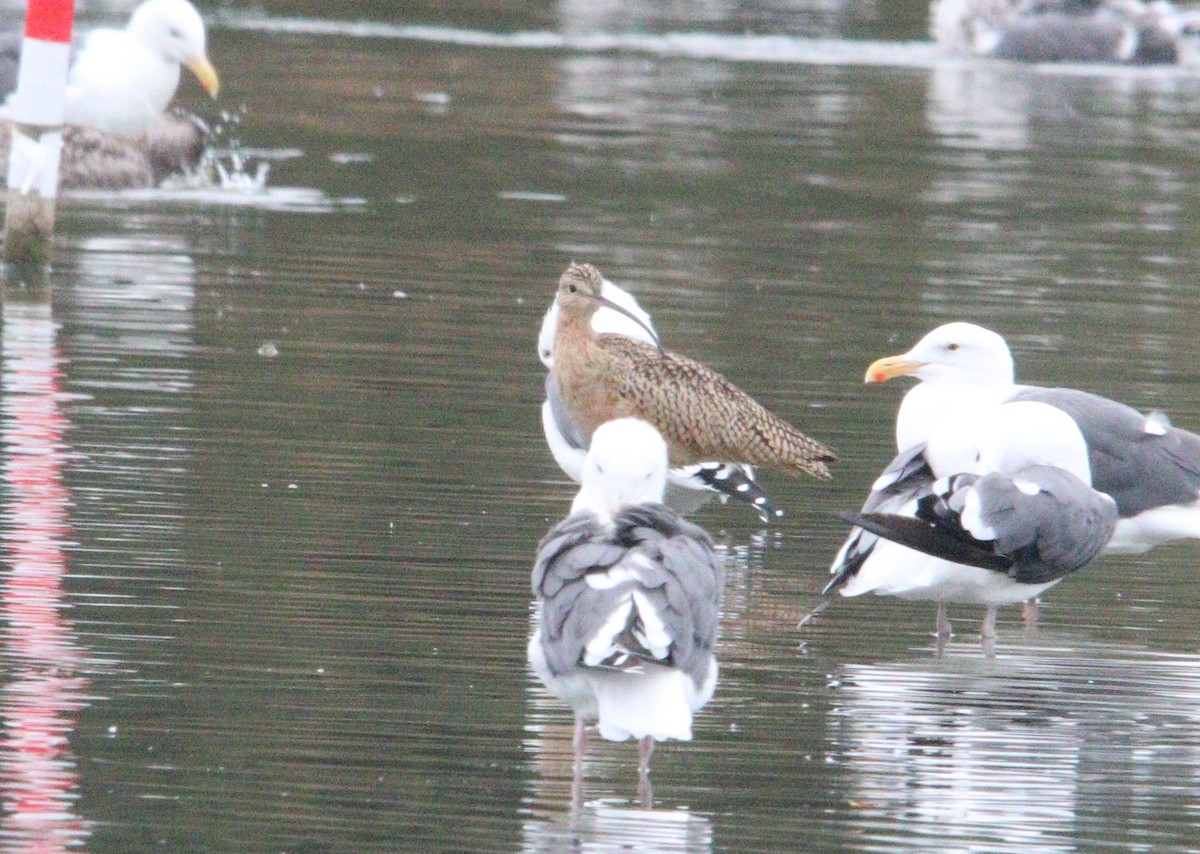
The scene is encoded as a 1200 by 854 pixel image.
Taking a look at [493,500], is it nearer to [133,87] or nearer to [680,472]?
[680,472]

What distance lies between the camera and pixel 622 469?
6.29 metres

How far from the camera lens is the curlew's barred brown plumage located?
895cm

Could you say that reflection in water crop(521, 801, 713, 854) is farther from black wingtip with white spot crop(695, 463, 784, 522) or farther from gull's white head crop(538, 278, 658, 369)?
gull's white head crop(538, 278, 658, 369)

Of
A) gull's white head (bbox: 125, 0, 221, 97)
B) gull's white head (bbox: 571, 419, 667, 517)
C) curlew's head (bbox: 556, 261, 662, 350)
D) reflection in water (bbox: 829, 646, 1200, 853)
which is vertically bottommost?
reflection in water (bbox: 829, 646, 1200, 853)

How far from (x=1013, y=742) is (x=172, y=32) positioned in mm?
10945

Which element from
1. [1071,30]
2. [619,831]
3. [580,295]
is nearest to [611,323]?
[580,295]

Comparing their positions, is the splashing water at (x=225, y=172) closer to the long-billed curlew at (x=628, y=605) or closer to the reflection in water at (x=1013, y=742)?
the reflection in water at (x=1013, y=742)

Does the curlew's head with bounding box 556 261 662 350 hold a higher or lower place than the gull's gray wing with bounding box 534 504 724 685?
higher

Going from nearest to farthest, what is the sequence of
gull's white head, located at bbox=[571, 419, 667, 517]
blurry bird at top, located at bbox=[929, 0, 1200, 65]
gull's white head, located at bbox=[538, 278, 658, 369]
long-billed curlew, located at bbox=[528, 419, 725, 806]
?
long-billed curlew, located at bbox=[528, 419, 725, 806] → gull's white head, located at bbox=[571, 419, 667, 517] → gull's white head, located at bbox=[538, 278, 658, 369] → blurry bird at top, located at bbox=[929, 0, 1200, 65]

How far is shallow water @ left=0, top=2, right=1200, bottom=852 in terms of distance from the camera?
19.8 feet

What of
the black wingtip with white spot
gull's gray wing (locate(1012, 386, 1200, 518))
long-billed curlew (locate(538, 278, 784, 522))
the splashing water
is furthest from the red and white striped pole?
gull's gray wing (locate(1012, 386, 1200, 518))

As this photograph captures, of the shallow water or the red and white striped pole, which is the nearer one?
the shallow water

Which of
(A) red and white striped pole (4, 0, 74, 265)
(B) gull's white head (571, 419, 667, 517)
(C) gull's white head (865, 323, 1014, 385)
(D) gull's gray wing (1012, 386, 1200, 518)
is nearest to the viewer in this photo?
(B) gull's white head (571, 419, 667, 517)

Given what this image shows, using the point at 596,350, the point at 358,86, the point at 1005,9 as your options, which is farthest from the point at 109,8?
the point at 596,350
